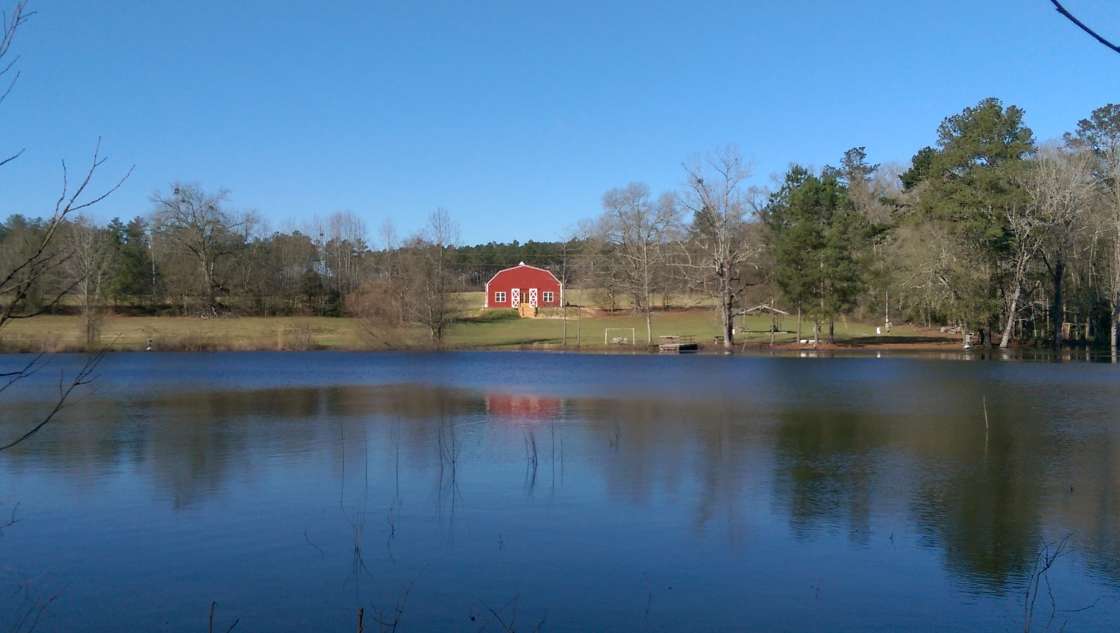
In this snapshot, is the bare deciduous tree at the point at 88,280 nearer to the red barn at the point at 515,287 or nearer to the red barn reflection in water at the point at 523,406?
the red barn reflection in water at the point at 523,406

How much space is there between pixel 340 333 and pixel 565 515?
167ft

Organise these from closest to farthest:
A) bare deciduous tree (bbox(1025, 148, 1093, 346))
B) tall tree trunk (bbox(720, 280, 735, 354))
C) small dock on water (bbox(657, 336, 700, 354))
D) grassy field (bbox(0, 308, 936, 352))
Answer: bare deciduous tree (bbox(1025, 148, 1093, 346)), small dock on water (bbox(657, 336, 700, 354)), grassy field (bbox(0, 308, 936, 352)), tall tree trunk (bbox(720, 280, 735, 354))

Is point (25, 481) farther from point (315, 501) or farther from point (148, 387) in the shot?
point (148, 387)

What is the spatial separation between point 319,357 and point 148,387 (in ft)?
53.6

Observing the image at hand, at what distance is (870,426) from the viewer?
21.4 metres

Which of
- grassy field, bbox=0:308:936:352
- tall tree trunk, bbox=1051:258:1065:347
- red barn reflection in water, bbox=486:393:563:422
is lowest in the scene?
red barn reflection in water, bbox=486:393:563:422

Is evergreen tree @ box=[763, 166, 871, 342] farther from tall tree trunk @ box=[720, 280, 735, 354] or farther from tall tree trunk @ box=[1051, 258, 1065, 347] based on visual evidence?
tall tree trunk @ box=[1051, 258, 1065, 347]

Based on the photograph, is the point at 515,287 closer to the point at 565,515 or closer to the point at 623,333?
the point at 623,333

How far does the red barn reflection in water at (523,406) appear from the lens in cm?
2342

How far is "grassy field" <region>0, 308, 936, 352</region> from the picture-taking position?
2079 inches

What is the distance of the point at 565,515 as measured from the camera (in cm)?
1301

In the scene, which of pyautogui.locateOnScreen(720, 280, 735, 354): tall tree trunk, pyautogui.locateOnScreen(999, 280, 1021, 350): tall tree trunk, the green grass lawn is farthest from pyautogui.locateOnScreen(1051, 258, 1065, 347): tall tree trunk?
pyautogui.locateOnScreen(720, 280, 735, 354): tall tree trunk

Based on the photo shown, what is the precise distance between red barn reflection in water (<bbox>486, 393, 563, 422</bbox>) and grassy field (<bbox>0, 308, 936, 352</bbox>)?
26579mm

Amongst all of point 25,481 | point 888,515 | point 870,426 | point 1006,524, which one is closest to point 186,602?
point 25,481
